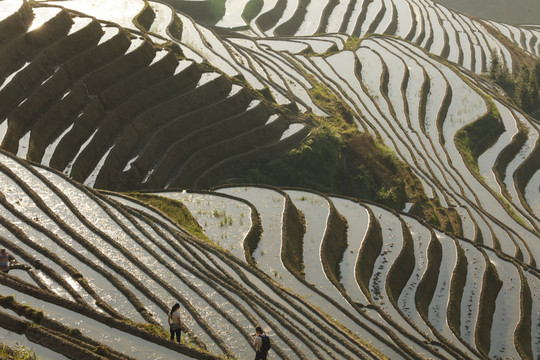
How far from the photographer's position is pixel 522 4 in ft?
356

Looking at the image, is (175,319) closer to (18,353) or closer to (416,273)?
(18,353)

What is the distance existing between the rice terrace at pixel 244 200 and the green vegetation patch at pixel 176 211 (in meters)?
0.11

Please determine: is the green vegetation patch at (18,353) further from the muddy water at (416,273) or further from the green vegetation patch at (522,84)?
the green vegetation patch at (522,84)

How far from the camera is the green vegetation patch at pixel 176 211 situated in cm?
2154

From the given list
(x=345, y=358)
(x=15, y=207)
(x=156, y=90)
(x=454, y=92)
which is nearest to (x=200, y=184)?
(x=156, y=90)

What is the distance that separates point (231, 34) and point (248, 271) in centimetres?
3925

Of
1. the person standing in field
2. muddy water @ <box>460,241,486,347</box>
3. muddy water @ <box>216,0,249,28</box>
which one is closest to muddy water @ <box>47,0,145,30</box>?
muddy water @ <box>216,0,249,28</box>

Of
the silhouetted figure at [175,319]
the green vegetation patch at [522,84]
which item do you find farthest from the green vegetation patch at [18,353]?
the green vegetation patch at [522,84]

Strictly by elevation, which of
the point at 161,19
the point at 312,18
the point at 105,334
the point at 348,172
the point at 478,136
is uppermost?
the point at 312,18

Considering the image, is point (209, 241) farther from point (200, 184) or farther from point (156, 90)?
point (156, 90)

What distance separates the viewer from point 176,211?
73.2ft

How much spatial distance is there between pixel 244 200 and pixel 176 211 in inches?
113

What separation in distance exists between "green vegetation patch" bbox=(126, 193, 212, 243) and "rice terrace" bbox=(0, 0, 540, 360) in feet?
0.35

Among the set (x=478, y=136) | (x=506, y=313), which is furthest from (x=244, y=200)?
(x=478, y=136)
